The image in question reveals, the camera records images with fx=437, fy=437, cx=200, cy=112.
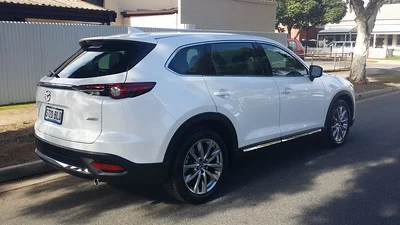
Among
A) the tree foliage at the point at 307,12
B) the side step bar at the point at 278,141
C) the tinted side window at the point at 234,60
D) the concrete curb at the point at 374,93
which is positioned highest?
the tree foliage at the point at 307,12

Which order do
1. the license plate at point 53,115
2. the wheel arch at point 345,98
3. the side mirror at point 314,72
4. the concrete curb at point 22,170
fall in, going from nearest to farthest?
the license plate at point 53,115 < the concrete curb at point 22,170 < the side mirror at point 314,72 < the wheel arch at point 345,98

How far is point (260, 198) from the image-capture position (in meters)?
4.71

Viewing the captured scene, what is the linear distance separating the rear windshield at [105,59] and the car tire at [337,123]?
10.9ft

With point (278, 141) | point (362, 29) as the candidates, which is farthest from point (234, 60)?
point (362, 29)

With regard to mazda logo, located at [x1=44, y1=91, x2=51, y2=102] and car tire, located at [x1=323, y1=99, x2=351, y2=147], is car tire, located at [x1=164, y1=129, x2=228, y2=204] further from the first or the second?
car tire, located at [x1=323, y1=99, x2=351, y2=147]

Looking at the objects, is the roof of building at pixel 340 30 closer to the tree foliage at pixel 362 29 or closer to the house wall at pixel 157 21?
the house wall at pixel 157 21

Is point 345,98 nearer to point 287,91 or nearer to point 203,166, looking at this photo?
point 287,91

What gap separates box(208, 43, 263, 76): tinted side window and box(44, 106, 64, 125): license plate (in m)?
1.60

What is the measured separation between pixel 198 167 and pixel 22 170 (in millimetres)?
2365

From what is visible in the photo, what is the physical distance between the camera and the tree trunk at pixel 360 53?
15.9 metres

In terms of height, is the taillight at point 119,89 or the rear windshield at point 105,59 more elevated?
the rear windshield at point 105,59

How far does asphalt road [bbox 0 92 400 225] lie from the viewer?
13.8 ft

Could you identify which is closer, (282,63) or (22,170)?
(22,170)

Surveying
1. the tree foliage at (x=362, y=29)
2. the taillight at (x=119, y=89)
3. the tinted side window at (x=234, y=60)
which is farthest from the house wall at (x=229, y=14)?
the taillight at (x=119, y=89)
